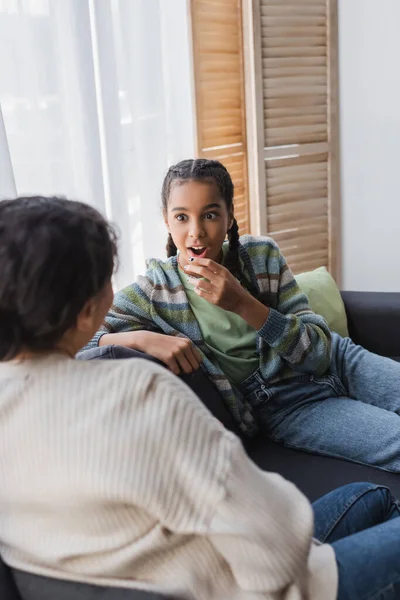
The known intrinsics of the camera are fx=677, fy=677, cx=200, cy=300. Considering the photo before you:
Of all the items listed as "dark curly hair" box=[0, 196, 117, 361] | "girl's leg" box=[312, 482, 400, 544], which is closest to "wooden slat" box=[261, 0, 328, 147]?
"girl's leg" box=[312, 482, 400, 544]

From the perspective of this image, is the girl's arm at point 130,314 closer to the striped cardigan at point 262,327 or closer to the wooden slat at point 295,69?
the striped cardigan at point 262,327

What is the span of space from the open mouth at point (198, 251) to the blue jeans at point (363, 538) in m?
0.63

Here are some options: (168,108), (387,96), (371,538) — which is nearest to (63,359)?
(371,538)

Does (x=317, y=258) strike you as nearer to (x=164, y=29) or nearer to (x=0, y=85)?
(x=164, y=29)

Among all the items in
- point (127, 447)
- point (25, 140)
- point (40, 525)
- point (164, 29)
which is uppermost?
point (164, 29)

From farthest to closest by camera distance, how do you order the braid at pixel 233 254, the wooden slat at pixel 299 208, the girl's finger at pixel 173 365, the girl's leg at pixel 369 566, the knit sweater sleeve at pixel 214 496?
the wooden slat at pixel 299 208, the braid at pixel 233 254, the girl's finger at pixel 173 365, the girl's leg at pixel 369 566, the knit sweater sleeve at pixel 214 496

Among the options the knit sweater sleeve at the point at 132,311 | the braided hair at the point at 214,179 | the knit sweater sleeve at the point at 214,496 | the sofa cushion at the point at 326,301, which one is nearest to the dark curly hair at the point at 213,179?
the braided hair at the point at 214,179

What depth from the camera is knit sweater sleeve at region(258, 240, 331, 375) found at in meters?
1.49

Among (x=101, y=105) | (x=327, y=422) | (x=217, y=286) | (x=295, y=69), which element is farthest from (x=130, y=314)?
(x=295, y=69)

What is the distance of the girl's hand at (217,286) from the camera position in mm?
1432

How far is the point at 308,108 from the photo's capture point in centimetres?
267

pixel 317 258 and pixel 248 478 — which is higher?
pixel 248 478

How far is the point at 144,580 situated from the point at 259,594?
136 mm

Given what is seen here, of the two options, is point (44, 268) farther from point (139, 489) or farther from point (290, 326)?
point (290, 326)
